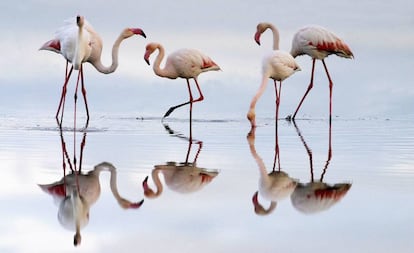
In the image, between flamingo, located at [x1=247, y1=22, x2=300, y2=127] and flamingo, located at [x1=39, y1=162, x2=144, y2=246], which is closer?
flamingo, located at [x1=39, y1=162, x2=144, y2=246]

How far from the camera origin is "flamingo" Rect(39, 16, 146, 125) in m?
12.3

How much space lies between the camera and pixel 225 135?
38.1 ft

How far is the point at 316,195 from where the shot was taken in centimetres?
530

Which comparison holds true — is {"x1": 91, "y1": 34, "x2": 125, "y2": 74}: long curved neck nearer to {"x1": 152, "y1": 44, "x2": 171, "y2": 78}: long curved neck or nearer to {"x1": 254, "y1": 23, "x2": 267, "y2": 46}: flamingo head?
{"x1": 152, "y1": 44, "x2": 171, "y2": 78}: long curved neck

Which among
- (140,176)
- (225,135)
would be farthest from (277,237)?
(225,135)

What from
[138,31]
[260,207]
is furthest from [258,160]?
[138,31]

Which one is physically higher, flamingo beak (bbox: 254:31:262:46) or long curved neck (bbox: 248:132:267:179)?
flamingo beak (bbox: 254:31:262:46)

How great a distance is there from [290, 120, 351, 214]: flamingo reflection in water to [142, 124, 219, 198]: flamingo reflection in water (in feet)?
2.46

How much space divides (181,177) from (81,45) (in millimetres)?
6342

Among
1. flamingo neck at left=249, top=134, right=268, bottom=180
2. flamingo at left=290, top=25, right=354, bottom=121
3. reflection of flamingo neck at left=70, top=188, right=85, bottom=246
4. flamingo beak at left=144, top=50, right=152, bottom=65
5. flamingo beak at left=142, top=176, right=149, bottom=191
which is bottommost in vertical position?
reflection of flamingo neck at left=70, top=188, right=85, bottom=246

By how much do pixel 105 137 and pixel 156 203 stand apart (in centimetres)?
569

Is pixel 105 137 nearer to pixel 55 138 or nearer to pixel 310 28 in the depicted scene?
pixel 55 138

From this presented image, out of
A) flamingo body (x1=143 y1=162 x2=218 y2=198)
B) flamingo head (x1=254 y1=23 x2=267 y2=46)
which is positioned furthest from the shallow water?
flamingo head (x1=254 y1=23 x2=267 y2=46)

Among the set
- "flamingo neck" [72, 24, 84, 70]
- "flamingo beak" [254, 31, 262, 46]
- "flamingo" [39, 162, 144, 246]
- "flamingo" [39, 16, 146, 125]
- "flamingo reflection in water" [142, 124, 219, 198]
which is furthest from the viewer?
"flamingo beak" [254, 31, 262, 46]
